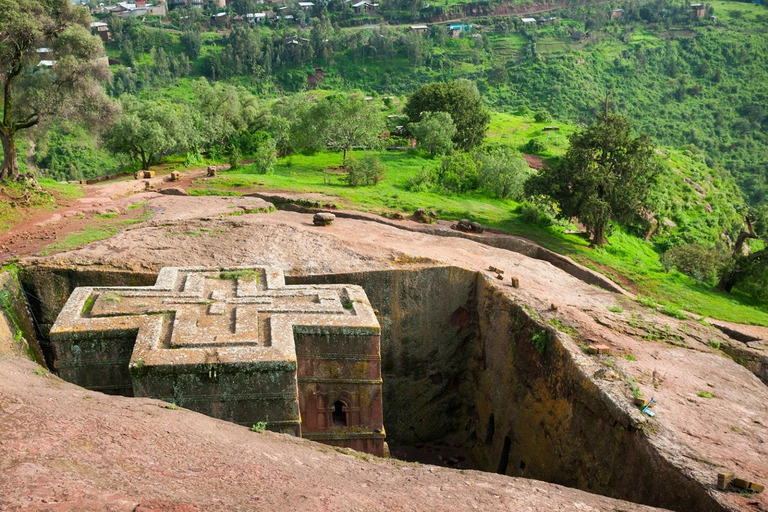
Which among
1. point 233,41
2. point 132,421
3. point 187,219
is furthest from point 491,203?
point 233,41

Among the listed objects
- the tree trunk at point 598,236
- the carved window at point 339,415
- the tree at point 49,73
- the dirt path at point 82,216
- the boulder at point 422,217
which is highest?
the tree at point 49,73

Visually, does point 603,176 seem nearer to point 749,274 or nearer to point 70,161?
point 749,274

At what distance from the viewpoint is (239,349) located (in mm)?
9688

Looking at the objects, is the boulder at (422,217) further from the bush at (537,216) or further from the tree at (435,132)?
the tree at (435,132)

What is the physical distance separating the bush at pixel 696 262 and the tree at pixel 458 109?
1730cm

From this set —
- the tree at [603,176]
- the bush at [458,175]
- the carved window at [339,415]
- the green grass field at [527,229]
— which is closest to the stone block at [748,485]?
the carved window at [339,415]

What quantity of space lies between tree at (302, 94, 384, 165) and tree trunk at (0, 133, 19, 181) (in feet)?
50.6

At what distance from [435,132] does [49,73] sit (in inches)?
752

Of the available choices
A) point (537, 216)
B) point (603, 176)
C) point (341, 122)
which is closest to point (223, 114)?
point (341, 122)

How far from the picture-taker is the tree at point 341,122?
3288 centimetres

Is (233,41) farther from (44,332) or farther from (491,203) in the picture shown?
(44,332)

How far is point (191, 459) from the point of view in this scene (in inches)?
267

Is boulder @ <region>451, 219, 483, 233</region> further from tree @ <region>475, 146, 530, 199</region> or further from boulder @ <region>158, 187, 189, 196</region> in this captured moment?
boulder @ <region>158, 187, 189, 196</region>

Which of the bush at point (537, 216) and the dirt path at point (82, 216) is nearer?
the dirt path at point (82, 216)
